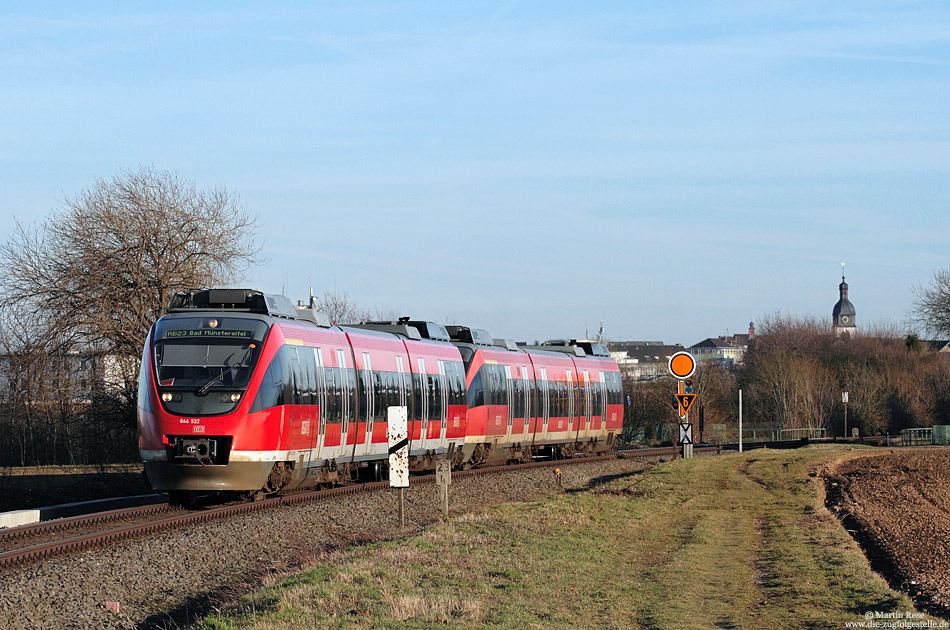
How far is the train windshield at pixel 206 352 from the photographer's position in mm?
20078

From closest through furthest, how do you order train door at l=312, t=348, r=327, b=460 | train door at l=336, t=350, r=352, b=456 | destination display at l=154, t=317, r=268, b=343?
destination display at l=154, t=317, r=268, b=343
train door at l=312, t=348, r=327, b=460
train door at l=336, t=350, r=352, b=456

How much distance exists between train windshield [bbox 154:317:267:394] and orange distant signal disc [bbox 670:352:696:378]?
42.9 feet

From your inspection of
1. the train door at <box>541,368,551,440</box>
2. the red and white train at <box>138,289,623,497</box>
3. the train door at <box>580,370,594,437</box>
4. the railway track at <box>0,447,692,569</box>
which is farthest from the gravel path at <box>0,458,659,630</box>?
the train door at <box>580,370,594,437</box>

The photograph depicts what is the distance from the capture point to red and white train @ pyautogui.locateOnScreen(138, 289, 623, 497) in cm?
1994

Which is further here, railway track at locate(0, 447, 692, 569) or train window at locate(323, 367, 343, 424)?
train window at locate(323, 367, 343, 424)

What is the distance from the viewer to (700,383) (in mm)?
83938

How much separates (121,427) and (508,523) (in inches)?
983

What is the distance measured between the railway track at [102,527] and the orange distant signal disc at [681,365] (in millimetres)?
10209

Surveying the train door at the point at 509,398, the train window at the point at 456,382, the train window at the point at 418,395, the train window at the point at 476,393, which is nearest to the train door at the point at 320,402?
the train window at the point at 418,395

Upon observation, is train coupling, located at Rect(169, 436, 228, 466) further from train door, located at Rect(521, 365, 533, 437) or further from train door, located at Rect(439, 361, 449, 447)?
train door, located at Rect(521, 365, 533, 437)

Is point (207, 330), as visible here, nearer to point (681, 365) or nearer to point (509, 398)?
point (681, 365)

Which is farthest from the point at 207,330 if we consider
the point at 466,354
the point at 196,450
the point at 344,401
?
the point at 466,354

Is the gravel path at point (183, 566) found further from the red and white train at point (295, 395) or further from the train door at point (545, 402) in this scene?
the train door at point (545, 402)

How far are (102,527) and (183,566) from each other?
171 inches
